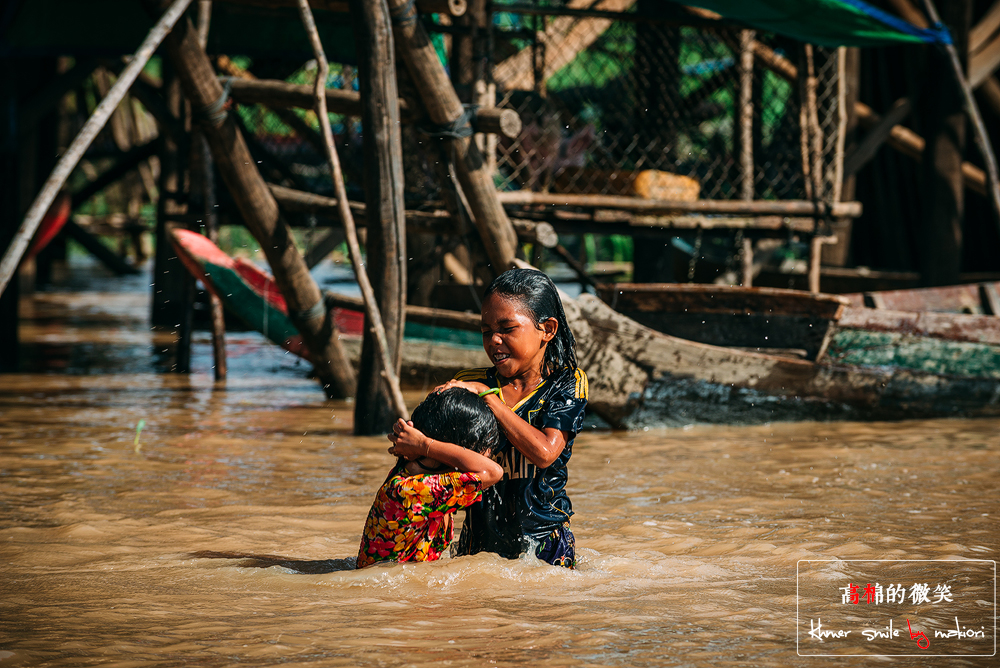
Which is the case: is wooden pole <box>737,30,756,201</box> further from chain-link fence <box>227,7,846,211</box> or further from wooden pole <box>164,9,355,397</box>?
wooden pole <box>164,9,355,397</box>

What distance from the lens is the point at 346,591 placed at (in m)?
2.97

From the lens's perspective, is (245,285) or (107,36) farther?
(107,36)

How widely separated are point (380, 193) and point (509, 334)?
280 centimetres

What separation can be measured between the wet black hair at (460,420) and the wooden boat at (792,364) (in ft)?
10.4

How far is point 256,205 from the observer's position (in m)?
5.93

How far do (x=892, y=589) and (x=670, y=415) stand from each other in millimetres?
3219

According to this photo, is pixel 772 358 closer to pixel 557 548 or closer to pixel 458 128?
pixel 458 128

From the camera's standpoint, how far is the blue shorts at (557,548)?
9.72 ft

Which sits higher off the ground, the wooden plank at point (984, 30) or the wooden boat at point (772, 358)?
the wooden plank at point (984, 30)

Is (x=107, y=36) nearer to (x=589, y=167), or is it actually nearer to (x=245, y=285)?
(x=245, y=285)

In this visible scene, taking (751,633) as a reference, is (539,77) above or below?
above

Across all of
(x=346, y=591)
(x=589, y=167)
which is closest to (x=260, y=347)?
(x=589, y=167)

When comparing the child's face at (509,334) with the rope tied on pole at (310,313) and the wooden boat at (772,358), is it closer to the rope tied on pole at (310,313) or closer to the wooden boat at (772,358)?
the wooden boat at (772,358)

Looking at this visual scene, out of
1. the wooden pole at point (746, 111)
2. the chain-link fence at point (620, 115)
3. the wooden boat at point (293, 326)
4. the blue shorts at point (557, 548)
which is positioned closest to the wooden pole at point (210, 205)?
the wooden boat at point (293, 326)
